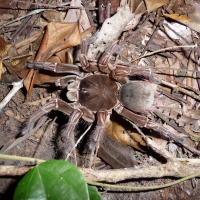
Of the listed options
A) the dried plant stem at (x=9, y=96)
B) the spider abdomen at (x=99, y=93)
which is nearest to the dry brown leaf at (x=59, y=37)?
the spider abdomen at (x=99, y=93)

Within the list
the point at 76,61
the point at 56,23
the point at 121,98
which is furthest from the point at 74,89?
the point at 56,23

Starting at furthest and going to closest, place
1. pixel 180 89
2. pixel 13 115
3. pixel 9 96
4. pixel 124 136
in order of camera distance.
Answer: pixel 13 115 < pixel 124 136 < pixel 180 89 < pixel 9 96

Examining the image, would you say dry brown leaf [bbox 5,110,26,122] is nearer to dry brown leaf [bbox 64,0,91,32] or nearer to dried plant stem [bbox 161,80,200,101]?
dry brown leaf [bbox 64,0,91,32]

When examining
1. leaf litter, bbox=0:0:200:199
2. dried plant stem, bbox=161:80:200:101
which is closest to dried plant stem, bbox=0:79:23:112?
leaf litter, bbox=0:0:200:199

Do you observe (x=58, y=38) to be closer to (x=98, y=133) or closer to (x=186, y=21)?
(x=98, y=133)

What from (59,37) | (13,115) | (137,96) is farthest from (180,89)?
(13,115)

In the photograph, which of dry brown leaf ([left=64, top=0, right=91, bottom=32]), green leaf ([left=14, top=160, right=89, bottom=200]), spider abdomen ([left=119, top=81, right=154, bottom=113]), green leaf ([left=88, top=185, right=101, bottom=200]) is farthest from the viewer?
dry brown leaf ([left=64, top=0, right=91, bottom=32])
